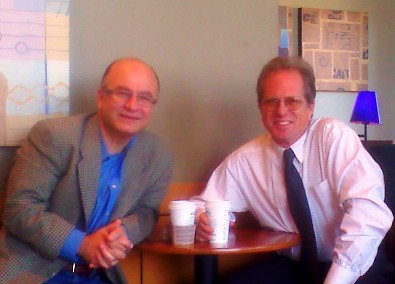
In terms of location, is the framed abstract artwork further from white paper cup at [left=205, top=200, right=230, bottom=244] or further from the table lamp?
A: white paper cup at [left=205, top=200, right=230, bottom=244]

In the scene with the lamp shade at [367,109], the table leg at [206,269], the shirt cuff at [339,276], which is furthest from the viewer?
the lamp shade at [367,109]

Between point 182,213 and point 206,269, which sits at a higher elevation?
point 182,213

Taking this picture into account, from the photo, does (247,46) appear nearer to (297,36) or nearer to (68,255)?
(68,255)

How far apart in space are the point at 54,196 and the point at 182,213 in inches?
19.5

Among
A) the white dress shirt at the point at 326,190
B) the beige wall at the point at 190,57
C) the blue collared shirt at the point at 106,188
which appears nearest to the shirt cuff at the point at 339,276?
the white dress shirt at the point at 326,190

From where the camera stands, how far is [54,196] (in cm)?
217

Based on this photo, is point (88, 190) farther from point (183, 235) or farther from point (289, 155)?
point (289, 155)

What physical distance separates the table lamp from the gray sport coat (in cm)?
262

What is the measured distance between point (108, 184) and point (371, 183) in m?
1.01

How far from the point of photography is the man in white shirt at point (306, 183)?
6.85ft

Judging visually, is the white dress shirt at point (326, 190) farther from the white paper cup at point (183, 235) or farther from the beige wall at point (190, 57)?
the white paper cup at point (183, 235)

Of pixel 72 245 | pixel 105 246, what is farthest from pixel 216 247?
pixel 72 245

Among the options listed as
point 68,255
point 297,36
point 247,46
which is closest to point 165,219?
point 68,255

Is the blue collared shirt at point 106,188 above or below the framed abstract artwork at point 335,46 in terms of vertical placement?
below
